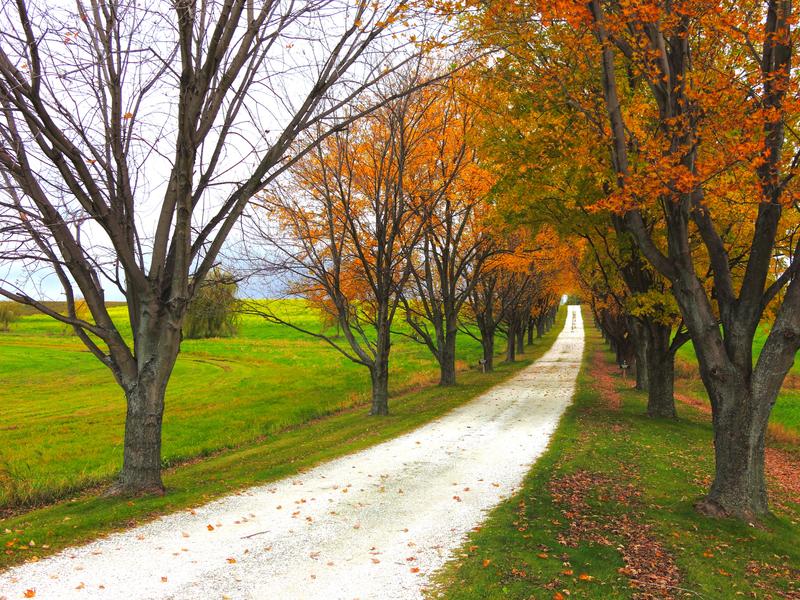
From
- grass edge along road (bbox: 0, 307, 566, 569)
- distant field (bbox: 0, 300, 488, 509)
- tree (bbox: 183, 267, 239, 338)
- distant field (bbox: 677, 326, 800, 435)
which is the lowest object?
distant field (bbox: 677, 326, 800, 435)

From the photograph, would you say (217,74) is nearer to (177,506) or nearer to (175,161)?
(175,161)

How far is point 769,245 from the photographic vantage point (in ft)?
24.2

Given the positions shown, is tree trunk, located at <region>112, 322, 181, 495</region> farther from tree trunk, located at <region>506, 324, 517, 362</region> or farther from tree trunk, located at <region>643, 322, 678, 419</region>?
tree trunk, located at <region>506, 324, 517, 362</region>

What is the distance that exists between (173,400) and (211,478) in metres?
15.8

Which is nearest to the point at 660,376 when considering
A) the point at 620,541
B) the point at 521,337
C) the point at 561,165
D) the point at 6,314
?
the point at 561,165

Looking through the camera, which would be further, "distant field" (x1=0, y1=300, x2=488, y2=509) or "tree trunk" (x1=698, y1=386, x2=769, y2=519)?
"distant field" (x1=0, y1=300, x2=488, y2=509)

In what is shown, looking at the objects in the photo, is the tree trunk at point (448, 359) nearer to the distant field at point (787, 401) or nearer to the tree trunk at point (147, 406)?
the distant field at point (787, 401)

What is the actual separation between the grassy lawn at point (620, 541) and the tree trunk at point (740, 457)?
27 cm

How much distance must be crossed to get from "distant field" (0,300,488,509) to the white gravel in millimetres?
4962

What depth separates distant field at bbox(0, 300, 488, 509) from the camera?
12.9 meters

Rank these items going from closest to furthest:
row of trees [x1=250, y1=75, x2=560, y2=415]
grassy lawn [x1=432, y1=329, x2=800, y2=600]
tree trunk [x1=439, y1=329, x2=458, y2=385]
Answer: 1. grassy lawn [x1=432, y1=329, x2=800, y2=600]
2. row of trees [x1=250, y1=75, x2=560, y2=415]
3. tree trunk [x1=439, y1=329, x2=458, y2=385]

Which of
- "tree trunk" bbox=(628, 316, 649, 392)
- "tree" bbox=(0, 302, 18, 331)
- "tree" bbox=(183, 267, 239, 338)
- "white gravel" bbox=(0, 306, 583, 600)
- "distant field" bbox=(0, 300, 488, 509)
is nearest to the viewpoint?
"white gravel" bbox=(0, 306, 583, 600)

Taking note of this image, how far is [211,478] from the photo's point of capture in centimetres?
948

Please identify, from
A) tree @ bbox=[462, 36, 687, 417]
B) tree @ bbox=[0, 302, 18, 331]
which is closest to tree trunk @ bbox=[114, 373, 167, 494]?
tree @ bbox=[462, 36, 687, 417]
